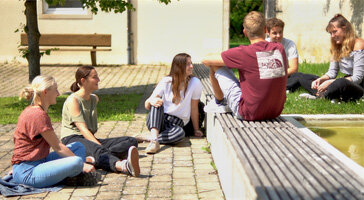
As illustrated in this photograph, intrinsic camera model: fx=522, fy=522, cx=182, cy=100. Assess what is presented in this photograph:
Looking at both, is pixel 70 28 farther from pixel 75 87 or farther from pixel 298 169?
pixel 298 169

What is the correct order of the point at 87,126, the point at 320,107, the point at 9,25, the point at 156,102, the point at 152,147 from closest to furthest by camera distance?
the point at 87,126
the point at 152,147
the point at 156,102
the point at 320,107
the point at 9,25

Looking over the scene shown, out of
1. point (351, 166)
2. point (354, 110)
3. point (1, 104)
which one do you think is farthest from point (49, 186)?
point (1, 104)

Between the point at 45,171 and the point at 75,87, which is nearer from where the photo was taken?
the point at 45,171

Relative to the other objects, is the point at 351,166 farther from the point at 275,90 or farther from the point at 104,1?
the point at 104,1

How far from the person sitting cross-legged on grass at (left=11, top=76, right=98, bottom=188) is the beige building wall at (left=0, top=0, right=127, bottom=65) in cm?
1143

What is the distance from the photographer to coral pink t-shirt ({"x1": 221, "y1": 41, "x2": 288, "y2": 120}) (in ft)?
16.7

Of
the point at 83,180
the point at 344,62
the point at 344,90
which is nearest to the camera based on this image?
the point at 83,180

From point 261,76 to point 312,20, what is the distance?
10.3 meters

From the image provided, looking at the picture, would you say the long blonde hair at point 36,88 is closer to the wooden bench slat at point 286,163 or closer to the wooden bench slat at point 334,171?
the wooden bench slat at point 286,163

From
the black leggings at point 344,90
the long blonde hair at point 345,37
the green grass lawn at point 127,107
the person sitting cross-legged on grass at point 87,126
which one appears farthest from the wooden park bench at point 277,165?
the long blonde hair at point 345,37

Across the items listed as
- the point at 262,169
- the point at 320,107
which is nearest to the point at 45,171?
the point at 262,169

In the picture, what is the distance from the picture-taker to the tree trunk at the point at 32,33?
9602mm

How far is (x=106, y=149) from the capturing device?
215 inches

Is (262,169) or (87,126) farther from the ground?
(262,169)
